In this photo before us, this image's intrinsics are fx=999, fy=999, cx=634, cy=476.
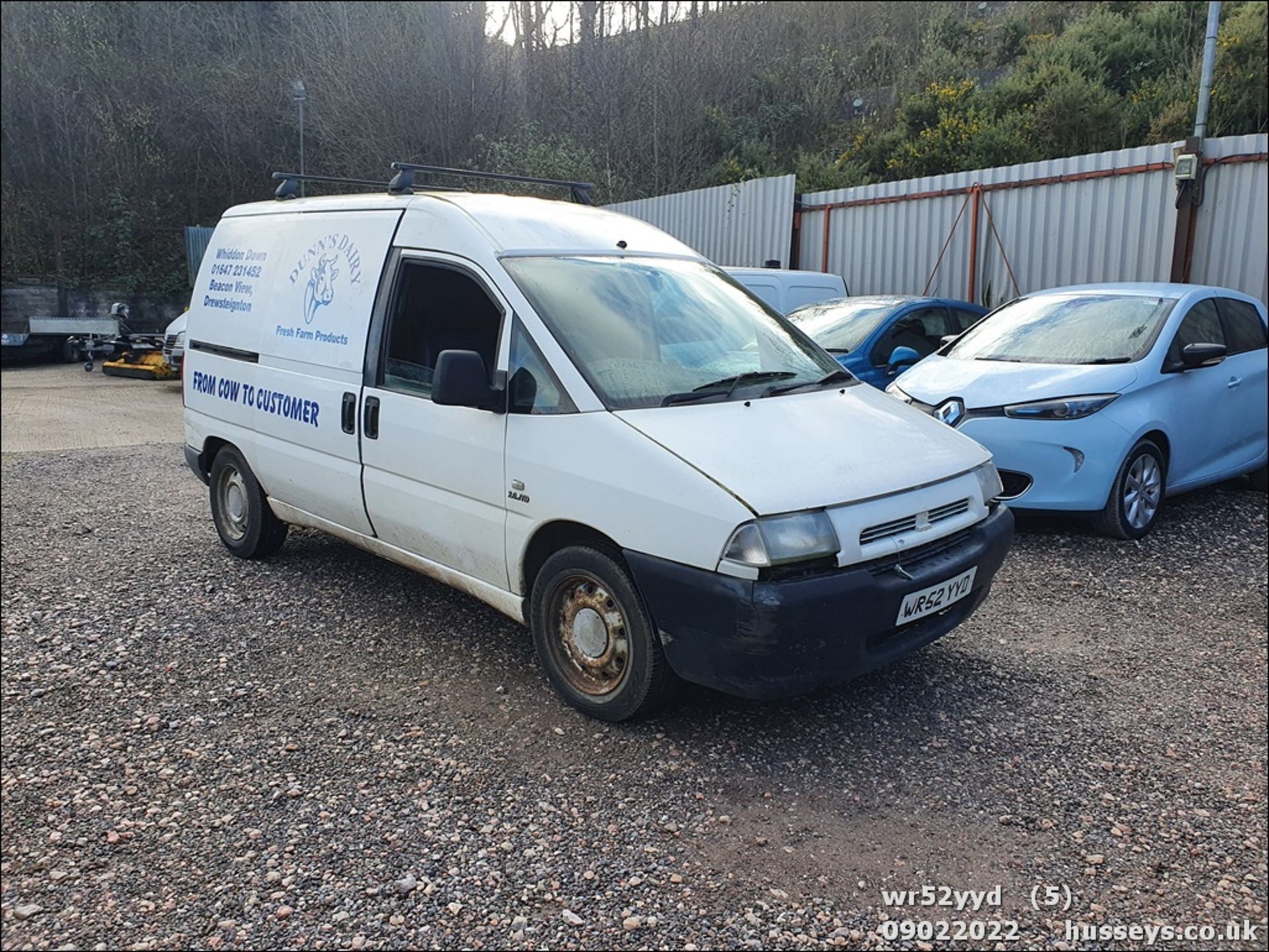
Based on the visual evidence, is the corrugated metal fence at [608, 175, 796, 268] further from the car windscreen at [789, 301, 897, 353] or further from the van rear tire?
the van rear tire

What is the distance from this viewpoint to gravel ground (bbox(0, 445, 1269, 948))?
2816mm

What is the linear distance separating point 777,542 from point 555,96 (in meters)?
23.8

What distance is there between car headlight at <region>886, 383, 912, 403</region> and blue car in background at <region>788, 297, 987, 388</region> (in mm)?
1113

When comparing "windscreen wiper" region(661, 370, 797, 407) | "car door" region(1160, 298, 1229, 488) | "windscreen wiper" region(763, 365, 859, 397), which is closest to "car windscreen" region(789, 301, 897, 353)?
"car door" region(1160, 298, 1229, 488)

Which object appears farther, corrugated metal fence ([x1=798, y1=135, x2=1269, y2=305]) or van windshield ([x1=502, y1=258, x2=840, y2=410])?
corrugated metal fence ([x1=798, y1=135, x2=1269, y2=305])

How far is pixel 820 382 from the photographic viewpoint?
4.42 metres

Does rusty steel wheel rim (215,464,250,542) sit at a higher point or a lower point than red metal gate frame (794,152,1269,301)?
lower

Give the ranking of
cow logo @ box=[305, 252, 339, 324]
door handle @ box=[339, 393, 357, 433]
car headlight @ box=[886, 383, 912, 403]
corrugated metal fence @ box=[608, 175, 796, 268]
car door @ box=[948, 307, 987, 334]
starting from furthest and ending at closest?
corrugated metal fence @ box=[608, 175, 796, 268] < car door @ box=[948, 307, 987, 334] < car headlight @ box=[886, 383, 912, 403] < cow logo @ box=[305, 252, 339, 324] < door handle @ box=[339, 393, 357, 433]

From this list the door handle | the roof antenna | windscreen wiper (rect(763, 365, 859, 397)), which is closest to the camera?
windscreen wiper (rect(763, 365, 859, 397))

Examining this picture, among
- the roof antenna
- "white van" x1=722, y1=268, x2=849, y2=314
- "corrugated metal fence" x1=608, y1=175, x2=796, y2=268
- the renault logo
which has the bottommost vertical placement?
the renault logo

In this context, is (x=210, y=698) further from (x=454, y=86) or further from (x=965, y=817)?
(x=454, y=86)

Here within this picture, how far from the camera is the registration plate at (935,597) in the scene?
11.8 ft

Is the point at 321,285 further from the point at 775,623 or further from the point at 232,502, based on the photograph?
the point at 775,623

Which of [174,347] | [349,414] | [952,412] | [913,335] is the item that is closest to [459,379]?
[349,414]
